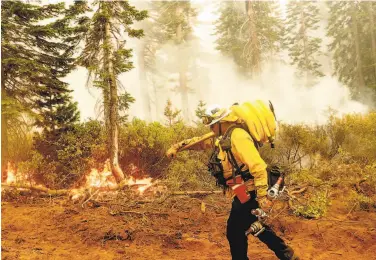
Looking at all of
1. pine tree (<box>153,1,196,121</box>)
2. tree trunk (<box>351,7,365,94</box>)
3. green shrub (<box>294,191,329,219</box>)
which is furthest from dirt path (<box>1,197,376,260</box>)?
tree trunk (<box>351,7,365,94</box>)

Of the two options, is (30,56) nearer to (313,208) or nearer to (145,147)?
(145,147)

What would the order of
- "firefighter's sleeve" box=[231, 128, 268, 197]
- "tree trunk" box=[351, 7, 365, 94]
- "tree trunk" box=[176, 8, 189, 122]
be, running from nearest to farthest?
"firefighter's sleeve" box=[231, 128, 268, 197] → "tree trunk" box=[351, 7, 365, 94] → "tree trunk" box=[176, 8, 189, 122]

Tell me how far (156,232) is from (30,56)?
5.86 m

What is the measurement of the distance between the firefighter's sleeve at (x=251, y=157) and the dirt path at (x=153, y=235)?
1.99 meters

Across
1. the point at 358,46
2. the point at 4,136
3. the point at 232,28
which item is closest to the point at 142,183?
the point at 4,136

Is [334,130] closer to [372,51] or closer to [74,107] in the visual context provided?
[74,107]

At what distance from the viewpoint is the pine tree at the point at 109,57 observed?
7.64 m

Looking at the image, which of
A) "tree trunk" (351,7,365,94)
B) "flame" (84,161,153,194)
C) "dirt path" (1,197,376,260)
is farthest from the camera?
"tree trunk" (351,7,365,94)

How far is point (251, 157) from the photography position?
2986mm

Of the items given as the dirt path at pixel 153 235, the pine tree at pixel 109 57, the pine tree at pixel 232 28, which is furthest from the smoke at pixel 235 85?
the dirt path at pixel 153 235

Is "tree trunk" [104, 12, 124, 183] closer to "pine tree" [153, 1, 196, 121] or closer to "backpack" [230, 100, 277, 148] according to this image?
"backpack" [230, 100, 277, 148]

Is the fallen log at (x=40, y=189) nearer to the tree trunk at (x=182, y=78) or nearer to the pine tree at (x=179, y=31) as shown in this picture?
the pine tree at (x=179, y=31)

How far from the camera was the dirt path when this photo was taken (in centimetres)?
440

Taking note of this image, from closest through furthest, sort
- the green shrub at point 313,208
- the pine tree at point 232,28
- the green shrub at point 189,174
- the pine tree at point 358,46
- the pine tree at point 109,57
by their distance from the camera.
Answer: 1. the green shrub at point 313,208
2. the green shrub at point 189,174
3. the pine tree at point 109,57
4. the pine tree at point 358,46
5. the pine tree at point 232,28
